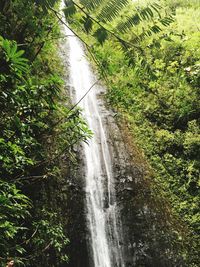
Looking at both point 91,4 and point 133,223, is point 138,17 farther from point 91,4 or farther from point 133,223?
point 133,223

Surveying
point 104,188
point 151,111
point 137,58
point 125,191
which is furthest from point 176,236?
point 137,58

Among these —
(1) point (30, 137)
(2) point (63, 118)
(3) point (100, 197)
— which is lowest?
(3) point (100, 197)

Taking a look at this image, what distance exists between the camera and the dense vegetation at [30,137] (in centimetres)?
Answer: 248

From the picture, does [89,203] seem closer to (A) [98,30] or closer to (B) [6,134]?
(B) [6,134]

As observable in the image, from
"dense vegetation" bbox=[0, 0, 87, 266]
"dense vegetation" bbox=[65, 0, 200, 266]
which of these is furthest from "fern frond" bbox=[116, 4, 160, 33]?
"dense vegetation" bbox=[65, 0, 200, 266]

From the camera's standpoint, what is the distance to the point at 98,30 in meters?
0.83

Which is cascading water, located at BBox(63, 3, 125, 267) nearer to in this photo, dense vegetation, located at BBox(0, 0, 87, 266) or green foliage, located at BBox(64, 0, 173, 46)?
dense vegetation, located at BBox(0, 0, 87, 266)

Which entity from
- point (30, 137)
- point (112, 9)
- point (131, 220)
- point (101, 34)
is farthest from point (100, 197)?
point (112, 9)

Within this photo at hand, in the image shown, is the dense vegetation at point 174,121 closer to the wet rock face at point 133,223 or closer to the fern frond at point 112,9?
the wet rock face at point 133,223

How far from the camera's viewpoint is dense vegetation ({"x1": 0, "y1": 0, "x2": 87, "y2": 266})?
2.48 m

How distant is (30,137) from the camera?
3.50m

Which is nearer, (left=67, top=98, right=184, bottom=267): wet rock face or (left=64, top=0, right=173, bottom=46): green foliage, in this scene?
(left=64, top=0, right=173, bottom=46): green foliage

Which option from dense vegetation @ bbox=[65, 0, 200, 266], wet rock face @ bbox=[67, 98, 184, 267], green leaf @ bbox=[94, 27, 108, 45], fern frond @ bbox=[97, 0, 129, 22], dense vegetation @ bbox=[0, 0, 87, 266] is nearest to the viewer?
fern frond @ bbox=[97, 0, 129, 22]

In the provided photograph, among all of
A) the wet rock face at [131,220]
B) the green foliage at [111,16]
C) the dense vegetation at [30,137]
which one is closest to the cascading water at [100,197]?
the wet rock face at [131,220]
